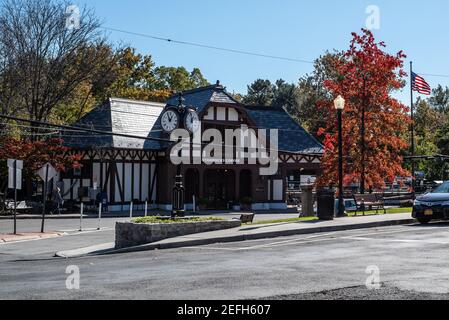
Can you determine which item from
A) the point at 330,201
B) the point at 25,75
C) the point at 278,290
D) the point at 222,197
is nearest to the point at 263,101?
the point at 222,197

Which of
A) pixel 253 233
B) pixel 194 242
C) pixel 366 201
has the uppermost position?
pixel 366 201

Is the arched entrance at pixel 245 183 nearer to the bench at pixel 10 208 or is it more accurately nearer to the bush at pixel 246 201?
the bush at pixel 246 201

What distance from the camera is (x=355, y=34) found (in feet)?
114

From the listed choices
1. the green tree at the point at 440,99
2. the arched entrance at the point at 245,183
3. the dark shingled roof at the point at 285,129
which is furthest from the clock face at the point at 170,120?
the green tree at the point at 440,99

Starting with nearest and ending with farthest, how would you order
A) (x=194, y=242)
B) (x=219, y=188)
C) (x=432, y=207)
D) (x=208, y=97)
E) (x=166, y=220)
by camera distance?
(x=194, y=242)
(x=166, y=220)
(x=432, y=207)
(x=208, y=97)
(x=219, y=188)

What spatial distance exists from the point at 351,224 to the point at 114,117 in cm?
2487

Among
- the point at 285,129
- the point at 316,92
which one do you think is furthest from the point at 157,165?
the point at 316,92

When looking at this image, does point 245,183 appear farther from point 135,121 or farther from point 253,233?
point 253,233

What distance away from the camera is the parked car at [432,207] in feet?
68.9

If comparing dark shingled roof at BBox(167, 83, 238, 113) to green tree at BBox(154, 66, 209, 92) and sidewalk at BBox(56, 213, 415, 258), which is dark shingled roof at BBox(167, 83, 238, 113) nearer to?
sidewalk at BBox(56, 213, 415, 258)

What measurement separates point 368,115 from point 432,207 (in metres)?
13.9

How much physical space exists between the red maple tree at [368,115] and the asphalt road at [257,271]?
1715 cm

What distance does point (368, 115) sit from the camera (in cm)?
3434
